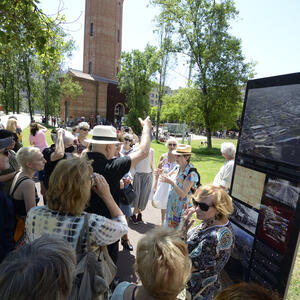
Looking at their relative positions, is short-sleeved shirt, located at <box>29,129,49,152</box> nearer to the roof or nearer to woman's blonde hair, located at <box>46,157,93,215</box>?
woman's blonde hair, located at <box>46,157,93,215</box>

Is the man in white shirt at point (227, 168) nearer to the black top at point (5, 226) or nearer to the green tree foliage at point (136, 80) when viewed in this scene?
the black top at point (5, 226)

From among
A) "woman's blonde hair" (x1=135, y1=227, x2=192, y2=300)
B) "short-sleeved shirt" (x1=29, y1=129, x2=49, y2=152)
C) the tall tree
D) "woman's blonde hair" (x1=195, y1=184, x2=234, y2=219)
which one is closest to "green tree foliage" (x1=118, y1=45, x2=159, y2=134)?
the tall tree

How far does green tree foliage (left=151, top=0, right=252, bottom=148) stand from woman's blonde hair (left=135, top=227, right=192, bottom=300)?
21034 mm

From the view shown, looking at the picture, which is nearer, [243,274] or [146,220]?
[243,274]

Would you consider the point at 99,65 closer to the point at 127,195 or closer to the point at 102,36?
the point at 102,36

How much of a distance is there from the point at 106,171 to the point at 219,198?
48.1 inches

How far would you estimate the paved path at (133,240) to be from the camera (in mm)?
3404

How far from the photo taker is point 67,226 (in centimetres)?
167

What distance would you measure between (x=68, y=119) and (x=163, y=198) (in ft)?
121

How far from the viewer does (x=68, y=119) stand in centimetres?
3822

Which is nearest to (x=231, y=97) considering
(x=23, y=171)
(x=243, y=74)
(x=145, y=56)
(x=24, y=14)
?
(x=243, y=74)

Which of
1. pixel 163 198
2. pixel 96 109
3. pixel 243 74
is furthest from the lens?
pixel 96 109

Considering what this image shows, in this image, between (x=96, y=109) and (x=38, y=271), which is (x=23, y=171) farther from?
(x=96, y=109)

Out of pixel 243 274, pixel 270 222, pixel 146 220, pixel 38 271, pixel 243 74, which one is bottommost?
pixel 146 220
